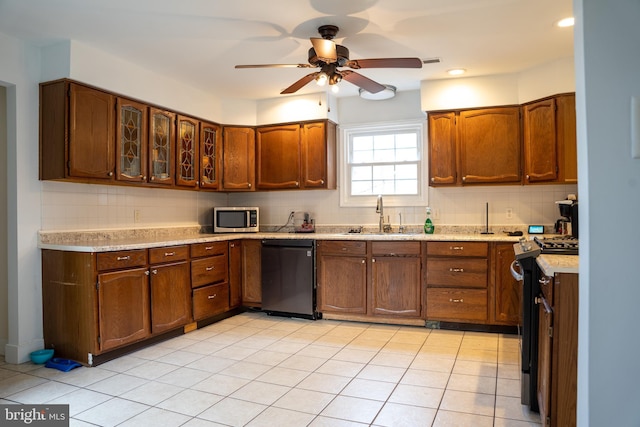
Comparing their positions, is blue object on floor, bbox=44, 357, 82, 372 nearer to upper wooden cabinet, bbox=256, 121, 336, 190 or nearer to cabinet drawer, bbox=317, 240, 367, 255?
cabinet drawer, bbox=317, 240, 367, 255

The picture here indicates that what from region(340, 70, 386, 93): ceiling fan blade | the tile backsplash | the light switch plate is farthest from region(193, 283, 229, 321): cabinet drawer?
the light switch plate

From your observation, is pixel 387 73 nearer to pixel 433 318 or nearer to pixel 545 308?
pixel 433 318

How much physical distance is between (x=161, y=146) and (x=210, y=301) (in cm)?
161

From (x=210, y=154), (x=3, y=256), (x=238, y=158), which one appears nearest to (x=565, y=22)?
(x=238, y=158)

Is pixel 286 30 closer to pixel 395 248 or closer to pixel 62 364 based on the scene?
pixel 395 248

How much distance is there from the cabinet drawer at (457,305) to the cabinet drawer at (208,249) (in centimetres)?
214

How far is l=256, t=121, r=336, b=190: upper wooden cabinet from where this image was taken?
475cm

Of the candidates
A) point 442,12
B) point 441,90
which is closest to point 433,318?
point 441,90

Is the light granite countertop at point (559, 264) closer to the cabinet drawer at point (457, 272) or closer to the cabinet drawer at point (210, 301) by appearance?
the cabinet drawer at point (457, 272)

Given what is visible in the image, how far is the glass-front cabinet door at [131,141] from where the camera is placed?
142 inches

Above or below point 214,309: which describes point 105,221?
above

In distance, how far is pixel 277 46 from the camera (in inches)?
134

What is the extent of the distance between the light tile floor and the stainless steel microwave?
140cm

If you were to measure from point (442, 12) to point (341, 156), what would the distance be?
7.79 ft
